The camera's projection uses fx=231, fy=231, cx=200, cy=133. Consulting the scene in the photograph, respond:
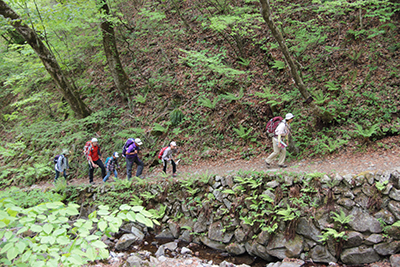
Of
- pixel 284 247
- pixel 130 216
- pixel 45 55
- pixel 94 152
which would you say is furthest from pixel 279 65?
pixel 45 55

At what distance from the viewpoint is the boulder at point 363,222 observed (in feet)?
17.7

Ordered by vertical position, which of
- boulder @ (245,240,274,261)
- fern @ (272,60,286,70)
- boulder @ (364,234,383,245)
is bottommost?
boulder @ (245,240,274,261)

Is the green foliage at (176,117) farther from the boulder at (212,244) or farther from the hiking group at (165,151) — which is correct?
the boulder at (212,244)

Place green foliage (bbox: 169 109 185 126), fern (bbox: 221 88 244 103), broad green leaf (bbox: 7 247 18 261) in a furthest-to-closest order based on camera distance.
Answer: green foliage (bbox: 169 109 185 126)
fern (bbox: 221 88 244 103)
broad green leaf (bbox: 7 247 18 261)

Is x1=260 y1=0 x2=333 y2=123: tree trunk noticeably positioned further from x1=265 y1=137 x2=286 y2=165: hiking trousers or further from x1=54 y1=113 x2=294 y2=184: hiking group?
x1=265 y1=137 x2=286 y2=165: hiking trousers

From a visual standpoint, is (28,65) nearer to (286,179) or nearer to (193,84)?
(193,84)

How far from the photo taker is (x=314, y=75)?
9359 mm

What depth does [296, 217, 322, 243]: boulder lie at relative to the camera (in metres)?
5.82

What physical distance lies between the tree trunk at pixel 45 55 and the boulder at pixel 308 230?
11540mm

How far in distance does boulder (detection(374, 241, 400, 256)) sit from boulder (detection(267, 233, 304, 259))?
1.61 m

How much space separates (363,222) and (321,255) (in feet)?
4.18

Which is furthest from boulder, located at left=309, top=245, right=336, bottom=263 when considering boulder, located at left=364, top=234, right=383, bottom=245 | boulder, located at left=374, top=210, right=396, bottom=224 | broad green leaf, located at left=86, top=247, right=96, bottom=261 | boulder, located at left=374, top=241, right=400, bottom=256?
broad green leaf, located at left=86, top=247, right=96, bottom=261

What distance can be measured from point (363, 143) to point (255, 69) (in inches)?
224

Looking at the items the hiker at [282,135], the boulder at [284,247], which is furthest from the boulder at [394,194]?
the hiker at [282,135]
